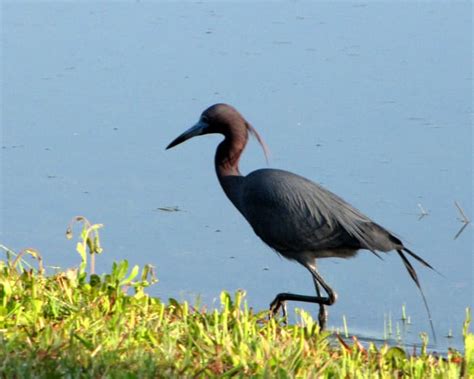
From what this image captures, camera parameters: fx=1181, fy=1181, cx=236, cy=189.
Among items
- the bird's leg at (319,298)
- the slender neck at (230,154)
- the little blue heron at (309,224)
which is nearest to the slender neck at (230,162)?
the slender neck at (230,154)

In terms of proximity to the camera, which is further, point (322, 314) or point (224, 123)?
point (224, 123)

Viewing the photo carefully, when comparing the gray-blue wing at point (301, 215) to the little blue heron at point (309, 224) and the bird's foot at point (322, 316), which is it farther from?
the bird's foot at point (322, 316)

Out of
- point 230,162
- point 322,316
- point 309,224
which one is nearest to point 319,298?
point 322,316

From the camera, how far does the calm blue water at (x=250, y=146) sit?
6.06 meters

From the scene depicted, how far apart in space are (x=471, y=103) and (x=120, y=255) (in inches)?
121

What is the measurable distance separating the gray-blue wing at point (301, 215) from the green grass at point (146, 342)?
1.48 meters

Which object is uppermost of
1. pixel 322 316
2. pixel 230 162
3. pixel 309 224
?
pixel 230 162

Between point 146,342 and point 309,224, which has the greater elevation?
point 309,224

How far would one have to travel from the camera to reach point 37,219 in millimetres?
6484

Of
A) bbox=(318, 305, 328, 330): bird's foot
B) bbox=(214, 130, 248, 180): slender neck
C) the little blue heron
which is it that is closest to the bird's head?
bbox=(214, 130, 248, 180): slender neck

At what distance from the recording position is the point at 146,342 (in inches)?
143

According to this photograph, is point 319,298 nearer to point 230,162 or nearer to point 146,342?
point 230,162

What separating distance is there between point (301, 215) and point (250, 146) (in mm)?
1801

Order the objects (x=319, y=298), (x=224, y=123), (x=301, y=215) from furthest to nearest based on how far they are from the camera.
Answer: (x=224, y=123) < (x=301, y=215) < (x=319, y=298)
